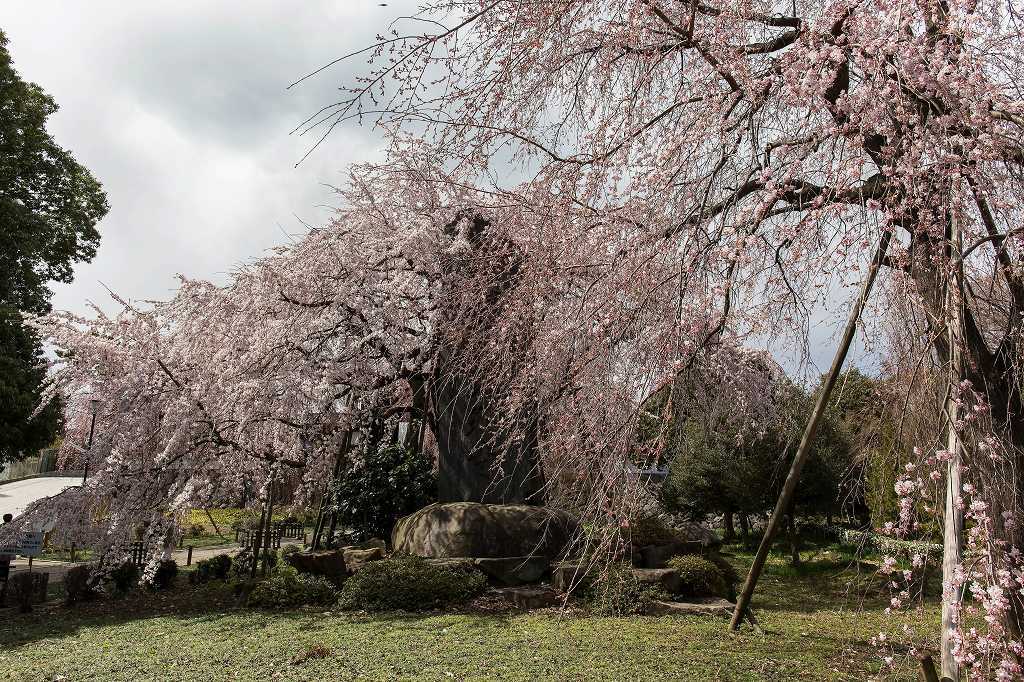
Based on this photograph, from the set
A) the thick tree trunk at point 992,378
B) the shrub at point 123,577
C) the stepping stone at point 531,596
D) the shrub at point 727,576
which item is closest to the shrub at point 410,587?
the stepping stone at point 531,596

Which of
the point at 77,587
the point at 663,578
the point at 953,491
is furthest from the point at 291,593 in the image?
the point at 953,491

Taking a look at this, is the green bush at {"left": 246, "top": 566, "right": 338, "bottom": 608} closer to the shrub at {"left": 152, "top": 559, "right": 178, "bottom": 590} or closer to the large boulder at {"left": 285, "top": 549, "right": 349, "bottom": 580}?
the large boulder at {"left": 285, "top": 549, "right": 349, "bottom": 580}

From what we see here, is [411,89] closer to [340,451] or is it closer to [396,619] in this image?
[396,619]

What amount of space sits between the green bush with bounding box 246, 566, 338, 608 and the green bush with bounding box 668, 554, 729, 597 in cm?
382

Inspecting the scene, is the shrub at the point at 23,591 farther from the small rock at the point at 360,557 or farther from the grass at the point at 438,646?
the small rock at the point at 360,557

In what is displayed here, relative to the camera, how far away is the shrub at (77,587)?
8828 mm

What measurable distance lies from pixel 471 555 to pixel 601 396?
15.3ft

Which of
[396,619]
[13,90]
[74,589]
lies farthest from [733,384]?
[13,90]

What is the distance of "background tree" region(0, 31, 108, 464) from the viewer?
14.1 metres

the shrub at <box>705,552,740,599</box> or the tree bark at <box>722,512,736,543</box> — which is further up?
the tree bark at <box>722,512,736,543</box>

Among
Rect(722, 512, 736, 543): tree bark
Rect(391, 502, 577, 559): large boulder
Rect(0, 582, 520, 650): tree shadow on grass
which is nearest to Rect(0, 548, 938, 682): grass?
Rect(0, 582, 520, 650): tree shadow on grass

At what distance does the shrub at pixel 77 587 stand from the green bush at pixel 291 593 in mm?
2611

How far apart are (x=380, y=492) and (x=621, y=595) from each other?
4.45 m

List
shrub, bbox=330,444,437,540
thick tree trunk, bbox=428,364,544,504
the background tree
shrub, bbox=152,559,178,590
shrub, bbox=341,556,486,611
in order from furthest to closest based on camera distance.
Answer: the background tree, shrub, bbox=330,444,437,540, shrub, bbox=152,559,178,590, thick tree trunk, bbox=428,364,544,504, shrub, bbox=341,556,486,611
